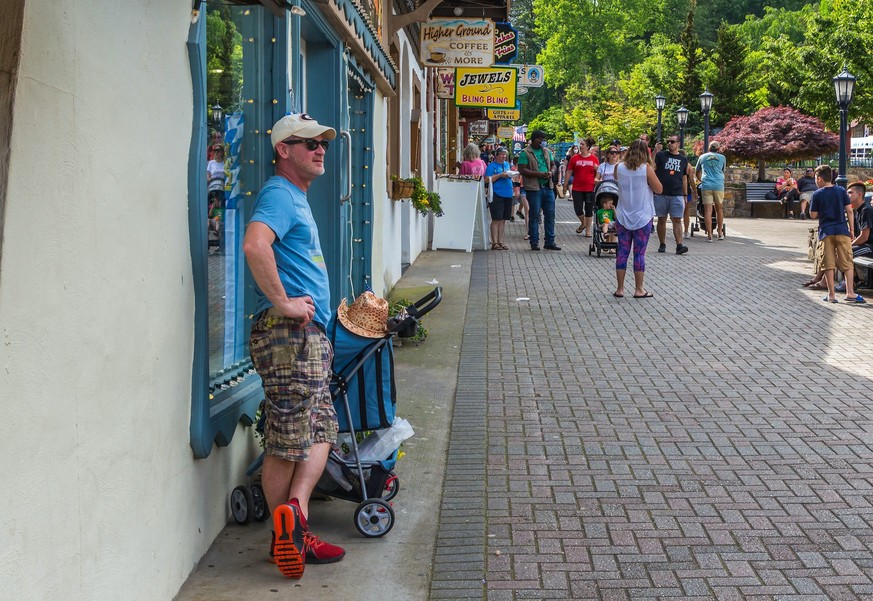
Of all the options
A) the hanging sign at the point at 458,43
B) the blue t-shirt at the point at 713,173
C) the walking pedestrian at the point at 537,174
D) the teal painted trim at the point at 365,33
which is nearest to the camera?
the teal painted trim at the point at 365,33

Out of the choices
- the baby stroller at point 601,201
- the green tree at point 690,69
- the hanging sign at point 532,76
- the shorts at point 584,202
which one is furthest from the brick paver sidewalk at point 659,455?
the green tree at point 690,69

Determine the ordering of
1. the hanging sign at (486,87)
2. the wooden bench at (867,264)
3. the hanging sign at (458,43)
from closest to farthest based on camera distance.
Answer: the wooden bench at (867,264), the hanging sign at (458,43), the hanging sign at (486,87)

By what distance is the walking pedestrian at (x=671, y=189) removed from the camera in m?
18.7

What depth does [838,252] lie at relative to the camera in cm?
1278

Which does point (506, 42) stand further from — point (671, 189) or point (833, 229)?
point (833, 229)

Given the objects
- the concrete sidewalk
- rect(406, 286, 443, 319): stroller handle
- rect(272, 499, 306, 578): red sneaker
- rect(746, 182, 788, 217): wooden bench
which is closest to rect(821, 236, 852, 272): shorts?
the concrete sidewalk

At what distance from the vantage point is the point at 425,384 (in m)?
8.23

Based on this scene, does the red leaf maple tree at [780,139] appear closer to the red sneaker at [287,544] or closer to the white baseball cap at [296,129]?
the white baseball cap at [296,129]

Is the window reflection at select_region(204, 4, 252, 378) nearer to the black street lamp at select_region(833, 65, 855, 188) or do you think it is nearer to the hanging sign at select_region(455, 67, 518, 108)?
the hanging sign at select_region(455, 67, 518, 108)

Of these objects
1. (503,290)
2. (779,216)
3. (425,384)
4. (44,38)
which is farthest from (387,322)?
(779,216)

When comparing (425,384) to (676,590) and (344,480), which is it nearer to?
(344,480)

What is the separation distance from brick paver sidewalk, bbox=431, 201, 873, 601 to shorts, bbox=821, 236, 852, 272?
0.73 meters

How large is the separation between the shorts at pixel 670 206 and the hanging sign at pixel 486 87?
11.8 ft

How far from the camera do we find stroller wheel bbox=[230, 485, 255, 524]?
4.98 m
